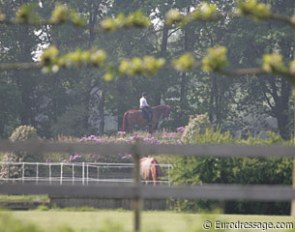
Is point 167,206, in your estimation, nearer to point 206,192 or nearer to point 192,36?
point 206,192

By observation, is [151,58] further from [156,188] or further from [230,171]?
[230,171]

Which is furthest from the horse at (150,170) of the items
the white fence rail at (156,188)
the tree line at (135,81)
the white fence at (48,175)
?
the tree line at (135,81)

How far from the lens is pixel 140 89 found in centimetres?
5597

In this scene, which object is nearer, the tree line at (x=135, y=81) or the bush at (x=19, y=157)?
the bush at (x=19, y=157)

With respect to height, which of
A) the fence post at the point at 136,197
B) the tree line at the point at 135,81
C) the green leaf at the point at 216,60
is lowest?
the fence post at the point at 136,197

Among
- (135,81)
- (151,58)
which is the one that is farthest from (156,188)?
(135,81)

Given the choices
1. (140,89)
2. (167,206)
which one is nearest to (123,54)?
(140,89)

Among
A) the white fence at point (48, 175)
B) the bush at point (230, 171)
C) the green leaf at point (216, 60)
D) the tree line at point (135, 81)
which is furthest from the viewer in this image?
the tree line at point (135, 81)

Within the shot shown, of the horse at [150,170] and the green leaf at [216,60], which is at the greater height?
the green leaf at [216,60]

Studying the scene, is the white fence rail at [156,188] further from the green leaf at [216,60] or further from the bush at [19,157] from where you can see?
the bush at [19,157]

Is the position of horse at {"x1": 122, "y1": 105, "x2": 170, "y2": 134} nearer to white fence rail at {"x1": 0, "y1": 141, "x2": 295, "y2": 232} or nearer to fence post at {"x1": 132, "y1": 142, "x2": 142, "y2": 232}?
white fence rail at {"x1": 0, "y1": 141, "x2": 295, "y2": 232}

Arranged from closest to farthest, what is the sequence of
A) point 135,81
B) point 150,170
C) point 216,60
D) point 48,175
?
1. point 216,60
2. point 150,170
3. point 48,175
4. point 135,81

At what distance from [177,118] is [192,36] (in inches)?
212

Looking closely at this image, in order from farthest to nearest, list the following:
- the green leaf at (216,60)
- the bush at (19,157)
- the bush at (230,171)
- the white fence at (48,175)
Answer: the bush at (19,157), the white fence at (48,175), the bush at (230,171), the green leaf at (216,60)
